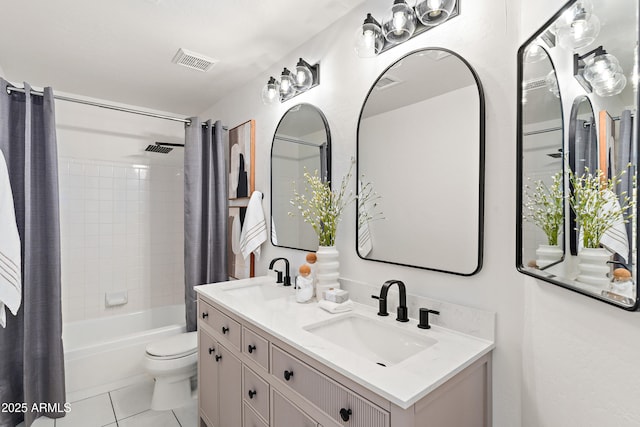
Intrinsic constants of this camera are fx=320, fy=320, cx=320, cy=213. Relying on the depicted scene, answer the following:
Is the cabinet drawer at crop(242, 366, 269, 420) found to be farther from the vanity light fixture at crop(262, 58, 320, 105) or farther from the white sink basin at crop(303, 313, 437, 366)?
the vanity light fixture at crop(262, 58, 320, 105)

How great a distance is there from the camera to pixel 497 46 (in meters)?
1.17

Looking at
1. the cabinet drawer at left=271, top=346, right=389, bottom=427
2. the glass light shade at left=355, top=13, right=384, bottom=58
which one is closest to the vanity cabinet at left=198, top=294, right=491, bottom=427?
the cabinet drawer at left=271, top=346, right=389, bottom=427

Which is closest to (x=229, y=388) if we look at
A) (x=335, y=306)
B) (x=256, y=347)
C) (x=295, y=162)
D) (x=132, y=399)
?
(x=256, y=347)

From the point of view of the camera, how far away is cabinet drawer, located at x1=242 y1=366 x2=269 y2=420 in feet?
4.30

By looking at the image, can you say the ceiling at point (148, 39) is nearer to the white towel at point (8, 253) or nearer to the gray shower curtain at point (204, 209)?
the gray shower curtain at point (204, 209)

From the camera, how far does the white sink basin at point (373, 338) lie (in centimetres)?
124

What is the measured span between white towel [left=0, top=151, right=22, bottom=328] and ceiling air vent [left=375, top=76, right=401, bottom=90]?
216 centimetres

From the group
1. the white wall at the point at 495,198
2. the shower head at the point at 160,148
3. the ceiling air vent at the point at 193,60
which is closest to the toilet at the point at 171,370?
the white wall at the point at 495,198

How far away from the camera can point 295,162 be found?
2.15 m

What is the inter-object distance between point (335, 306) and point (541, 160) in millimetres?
990

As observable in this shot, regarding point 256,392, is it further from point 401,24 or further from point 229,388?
point 401,24

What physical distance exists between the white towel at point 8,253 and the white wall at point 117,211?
1.18 metres

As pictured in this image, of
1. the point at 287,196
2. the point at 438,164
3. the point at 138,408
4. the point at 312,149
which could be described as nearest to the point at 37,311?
the point at 138,408

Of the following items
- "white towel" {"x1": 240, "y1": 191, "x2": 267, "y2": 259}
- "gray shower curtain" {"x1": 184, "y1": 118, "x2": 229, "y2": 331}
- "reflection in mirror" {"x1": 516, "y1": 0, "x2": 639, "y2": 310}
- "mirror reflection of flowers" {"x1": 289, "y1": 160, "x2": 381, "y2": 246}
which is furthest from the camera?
"gray shower curtain" {"x1": 184, "y1": 118, "x2": 229, "y2": 331}
